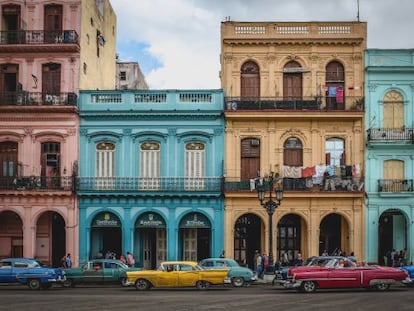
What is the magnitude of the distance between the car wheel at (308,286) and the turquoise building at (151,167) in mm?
11205

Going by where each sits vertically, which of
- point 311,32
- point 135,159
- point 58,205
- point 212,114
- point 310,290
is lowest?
point 310,290

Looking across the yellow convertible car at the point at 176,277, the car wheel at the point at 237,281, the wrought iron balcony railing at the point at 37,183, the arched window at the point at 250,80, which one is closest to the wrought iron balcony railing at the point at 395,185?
the arched window at the point at 250,80

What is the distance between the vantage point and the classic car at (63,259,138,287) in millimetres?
31203

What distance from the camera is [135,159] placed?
128ft

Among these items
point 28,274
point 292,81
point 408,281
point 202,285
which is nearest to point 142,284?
point 202,285

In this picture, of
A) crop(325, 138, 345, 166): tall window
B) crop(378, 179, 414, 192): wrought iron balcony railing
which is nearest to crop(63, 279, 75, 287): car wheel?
crop(325, 138, 345, 166): tall window

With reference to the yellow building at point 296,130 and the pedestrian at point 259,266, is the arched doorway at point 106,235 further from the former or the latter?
the pedestrian at point 259,266

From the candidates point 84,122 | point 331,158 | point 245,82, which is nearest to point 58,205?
point 84,122

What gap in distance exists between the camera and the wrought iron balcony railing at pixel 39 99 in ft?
127

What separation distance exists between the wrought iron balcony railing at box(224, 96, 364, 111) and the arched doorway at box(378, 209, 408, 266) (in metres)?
6.12

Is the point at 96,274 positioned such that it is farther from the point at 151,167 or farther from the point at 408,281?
the point at 408,281

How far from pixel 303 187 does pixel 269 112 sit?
14.0 ft

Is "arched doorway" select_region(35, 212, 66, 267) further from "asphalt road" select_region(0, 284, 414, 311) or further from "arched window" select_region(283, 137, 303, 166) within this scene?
"arched window" select_region(283, 137, 303, 166)

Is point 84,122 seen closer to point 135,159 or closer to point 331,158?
point 135,159
